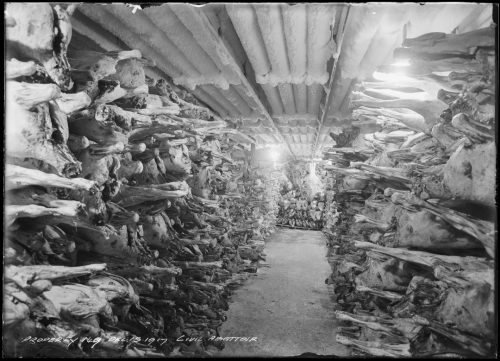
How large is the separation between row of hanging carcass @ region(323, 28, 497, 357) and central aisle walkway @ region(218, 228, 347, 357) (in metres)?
0.81

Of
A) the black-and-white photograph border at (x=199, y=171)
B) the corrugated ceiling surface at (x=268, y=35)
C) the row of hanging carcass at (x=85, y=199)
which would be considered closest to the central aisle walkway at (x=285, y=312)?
the black-and-white photograph border at (x=199, y=171)

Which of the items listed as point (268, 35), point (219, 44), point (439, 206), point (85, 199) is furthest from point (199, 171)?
point (439, 206)

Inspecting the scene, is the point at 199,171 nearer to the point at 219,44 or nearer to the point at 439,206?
the point at 219,44

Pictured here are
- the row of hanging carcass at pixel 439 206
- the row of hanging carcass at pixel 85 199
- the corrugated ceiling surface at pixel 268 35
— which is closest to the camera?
the row of hanging carcass at pixel 85 199

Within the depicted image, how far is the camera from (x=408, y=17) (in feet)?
8.74

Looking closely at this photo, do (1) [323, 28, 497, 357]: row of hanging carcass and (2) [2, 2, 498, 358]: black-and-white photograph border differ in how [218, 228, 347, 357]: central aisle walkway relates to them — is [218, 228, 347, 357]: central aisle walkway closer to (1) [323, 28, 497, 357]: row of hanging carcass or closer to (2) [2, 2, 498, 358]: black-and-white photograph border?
(2) [2, 2, 498, 358]: black-and-white photograph border

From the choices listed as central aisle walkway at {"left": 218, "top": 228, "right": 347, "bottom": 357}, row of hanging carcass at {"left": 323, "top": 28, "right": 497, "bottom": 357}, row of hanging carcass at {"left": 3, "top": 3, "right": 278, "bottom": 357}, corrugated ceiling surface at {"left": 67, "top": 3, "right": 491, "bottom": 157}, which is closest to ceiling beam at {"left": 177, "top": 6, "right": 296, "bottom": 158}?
corrugated ceiling surface at {"left": 67, "top": 3, "right": 491, "bottom": 157}

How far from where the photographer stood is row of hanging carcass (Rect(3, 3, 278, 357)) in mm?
1822

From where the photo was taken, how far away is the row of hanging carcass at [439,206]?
1.99 metres

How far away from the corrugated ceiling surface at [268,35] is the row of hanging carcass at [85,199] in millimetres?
430

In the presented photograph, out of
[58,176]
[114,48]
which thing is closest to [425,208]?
[58,176]

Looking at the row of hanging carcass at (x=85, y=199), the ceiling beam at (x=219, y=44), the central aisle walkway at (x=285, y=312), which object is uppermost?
the ceiling beam at (x=219, y=44)

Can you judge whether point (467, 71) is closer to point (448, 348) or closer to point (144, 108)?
A: point (448, 348)

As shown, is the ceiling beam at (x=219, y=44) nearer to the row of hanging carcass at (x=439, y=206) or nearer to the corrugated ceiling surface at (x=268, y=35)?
the corrugated ceiling surface at (x=268, y=35)
